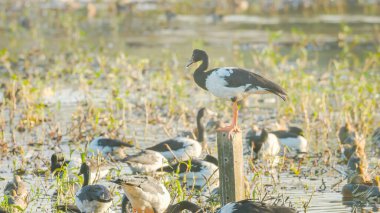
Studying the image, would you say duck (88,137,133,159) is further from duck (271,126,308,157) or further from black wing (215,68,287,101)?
black wing (215,68,287,101)

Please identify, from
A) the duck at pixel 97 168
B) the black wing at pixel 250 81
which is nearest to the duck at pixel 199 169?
the duck at pixel 97 168

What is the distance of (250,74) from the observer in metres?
11.3

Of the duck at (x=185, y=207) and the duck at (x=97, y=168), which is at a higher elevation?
the duck at (x=97, y=168)

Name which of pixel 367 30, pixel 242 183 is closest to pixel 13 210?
pixel 242 183

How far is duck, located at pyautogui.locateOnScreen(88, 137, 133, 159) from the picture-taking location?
46.8 feet

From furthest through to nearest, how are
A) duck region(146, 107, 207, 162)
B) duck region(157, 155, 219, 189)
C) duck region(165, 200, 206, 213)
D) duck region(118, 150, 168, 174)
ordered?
1. duck region(146, 107, 207, 162)
2. duck region(118, 150, 168, 174)
3. duck region(157, 155, 219, 189)
4. duck region(165, 200, 206, 213)

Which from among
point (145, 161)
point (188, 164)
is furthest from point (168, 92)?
point (188, 164)

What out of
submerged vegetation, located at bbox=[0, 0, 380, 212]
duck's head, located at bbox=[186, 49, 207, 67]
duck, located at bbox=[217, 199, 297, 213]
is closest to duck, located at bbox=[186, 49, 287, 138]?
duck's head, located at bbox=[186, 49, 207, 67]

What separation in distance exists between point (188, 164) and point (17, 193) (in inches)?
84.8

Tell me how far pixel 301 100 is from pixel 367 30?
37.5 ft

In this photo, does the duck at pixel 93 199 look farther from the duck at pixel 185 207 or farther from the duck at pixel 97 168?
the duck at pixel 97 168

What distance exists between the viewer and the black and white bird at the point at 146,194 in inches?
410

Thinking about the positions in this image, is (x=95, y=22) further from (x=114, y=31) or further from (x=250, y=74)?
(x=250, y=74)

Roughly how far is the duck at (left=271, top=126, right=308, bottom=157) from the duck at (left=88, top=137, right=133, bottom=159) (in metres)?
2.56
